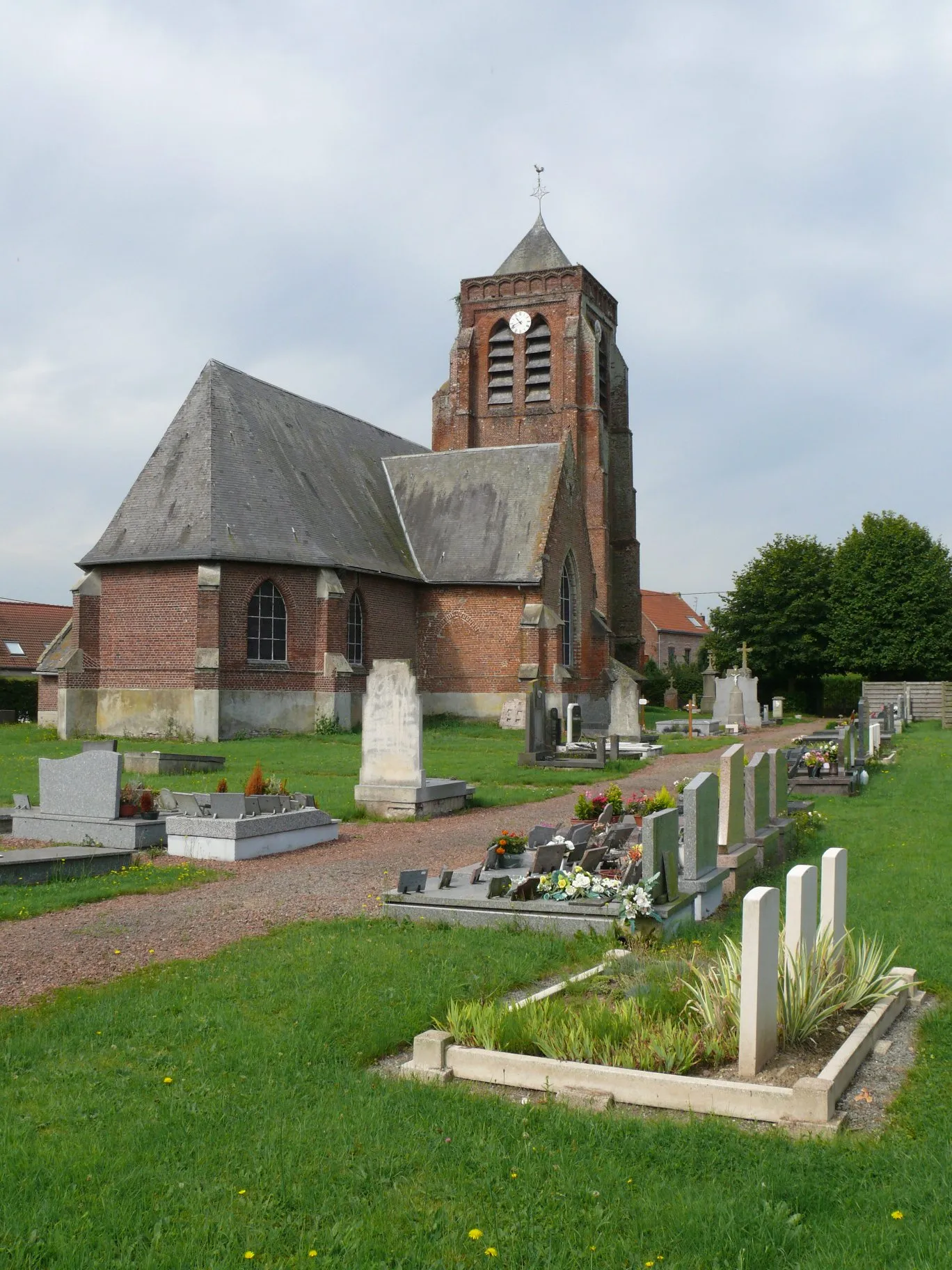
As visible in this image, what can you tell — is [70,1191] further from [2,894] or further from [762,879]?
[762,879]

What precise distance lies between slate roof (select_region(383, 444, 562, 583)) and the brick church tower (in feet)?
15.8

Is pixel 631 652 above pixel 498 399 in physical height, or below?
below

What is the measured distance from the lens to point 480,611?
32.8m

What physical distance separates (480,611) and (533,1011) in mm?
27270

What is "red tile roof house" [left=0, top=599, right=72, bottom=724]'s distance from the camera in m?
51.7

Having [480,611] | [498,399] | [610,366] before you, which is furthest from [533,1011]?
[610,366]

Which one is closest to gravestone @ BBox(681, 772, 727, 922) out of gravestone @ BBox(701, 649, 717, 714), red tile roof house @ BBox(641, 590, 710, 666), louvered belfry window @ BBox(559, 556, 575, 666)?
louvered belfry window @ BBox(559, 556, 575, 666)

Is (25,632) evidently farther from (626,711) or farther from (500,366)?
(626,711)

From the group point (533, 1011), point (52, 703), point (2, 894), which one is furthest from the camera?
point (52, 703)

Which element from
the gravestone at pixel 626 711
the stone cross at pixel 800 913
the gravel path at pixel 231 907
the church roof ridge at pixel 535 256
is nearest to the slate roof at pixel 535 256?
the church roof ridge at pixel 535 256

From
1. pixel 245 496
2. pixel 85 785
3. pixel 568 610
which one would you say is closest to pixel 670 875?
pixel 85 785

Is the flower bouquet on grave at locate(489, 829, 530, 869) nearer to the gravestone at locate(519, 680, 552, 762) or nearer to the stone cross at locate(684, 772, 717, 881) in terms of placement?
the stone cross at locate(684, 772, 717, 881)

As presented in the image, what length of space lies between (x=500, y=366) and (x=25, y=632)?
2812 cm

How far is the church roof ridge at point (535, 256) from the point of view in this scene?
42.5 meters
